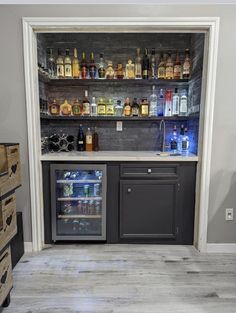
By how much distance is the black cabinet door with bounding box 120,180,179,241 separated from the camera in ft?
7.93

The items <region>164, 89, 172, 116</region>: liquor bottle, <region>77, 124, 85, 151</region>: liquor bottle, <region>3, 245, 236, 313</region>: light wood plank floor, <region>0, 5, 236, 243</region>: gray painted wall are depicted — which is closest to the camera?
<region>3, 245, 236, 313</region>: light wood plank floor

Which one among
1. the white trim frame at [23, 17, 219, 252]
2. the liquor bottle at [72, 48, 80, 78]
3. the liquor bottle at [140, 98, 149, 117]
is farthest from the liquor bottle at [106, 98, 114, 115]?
the white trim frame at [23, 17, 219, 252]

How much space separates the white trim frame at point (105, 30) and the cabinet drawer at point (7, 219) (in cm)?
61

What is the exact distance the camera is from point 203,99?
2.28 m

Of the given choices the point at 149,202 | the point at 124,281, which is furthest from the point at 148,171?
the point at 124,281

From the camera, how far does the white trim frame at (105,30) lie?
83.9 inches

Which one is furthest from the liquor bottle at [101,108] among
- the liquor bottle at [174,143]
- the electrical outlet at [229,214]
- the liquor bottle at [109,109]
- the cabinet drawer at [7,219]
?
the electrical outlet at [229,214]

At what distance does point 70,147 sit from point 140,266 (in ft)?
4.97

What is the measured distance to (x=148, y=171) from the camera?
2.40 m

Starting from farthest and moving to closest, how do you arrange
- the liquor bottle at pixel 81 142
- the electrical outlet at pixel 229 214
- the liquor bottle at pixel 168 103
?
the liquor bottle at pixel 81 142, the liquor bottle at pixel 168 103, the electrical outlet at pixel 229 214

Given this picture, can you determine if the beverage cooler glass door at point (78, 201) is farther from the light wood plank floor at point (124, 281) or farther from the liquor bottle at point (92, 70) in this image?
the liquor bottle at point (92, 70)

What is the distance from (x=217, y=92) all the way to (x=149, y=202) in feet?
4.01

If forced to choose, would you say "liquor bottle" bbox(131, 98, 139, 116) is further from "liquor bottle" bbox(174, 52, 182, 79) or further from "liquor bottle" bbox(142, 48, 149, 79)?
"liquor bottle" bbox(174, 52, 182, 79)

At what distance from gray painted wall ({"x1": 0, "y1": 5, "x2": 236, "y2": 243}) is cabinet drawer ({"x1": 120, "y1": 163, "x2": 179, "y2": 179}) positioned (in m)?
0.38
